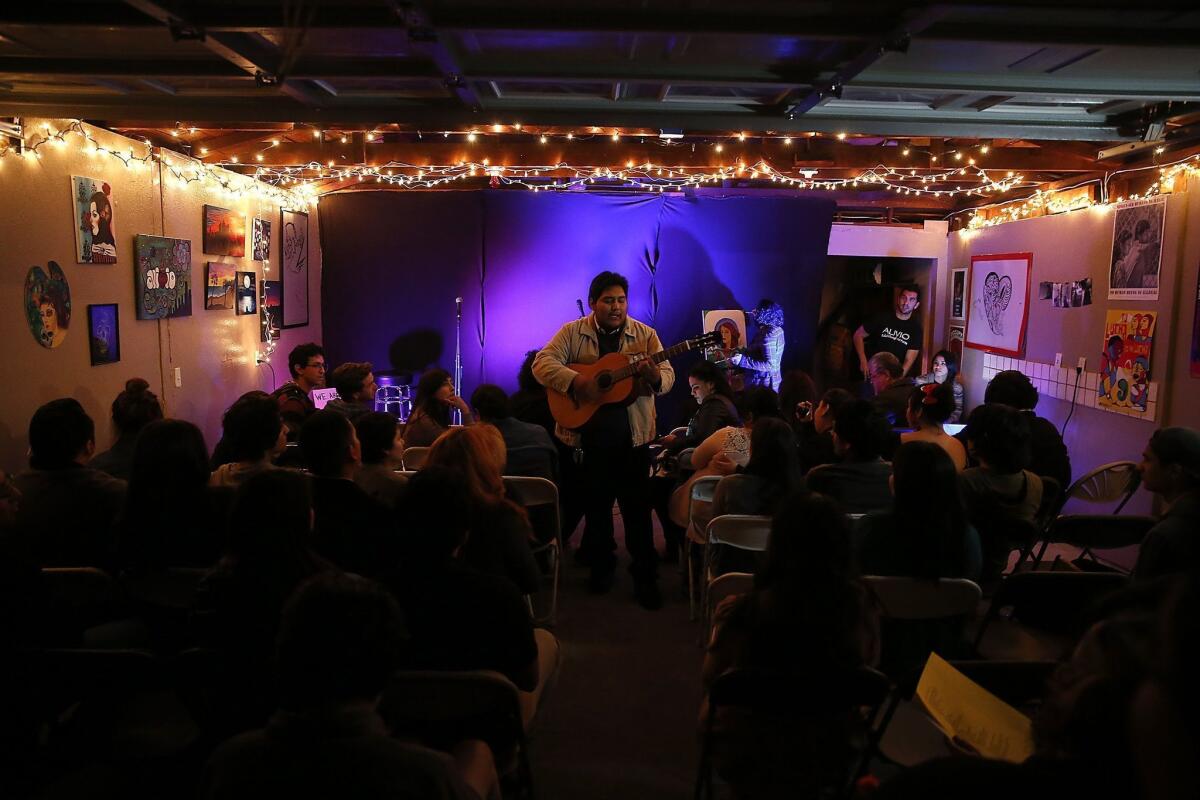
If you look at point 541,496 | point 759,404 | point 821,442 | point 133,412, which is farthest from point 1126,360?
point 133,412

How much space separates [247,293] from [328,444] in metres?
4.53

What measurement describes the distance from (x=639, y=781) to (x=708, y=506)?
1.54 metres

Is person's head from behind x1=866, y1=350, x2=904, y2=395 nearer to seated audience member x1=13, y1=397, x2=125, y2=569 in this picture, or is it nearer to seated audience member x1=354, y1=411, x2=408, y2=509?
seated audience member x1=354, y1=411, x2=408, y2=509

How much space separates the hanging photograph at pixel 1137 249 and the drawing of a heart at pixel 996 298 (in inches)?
66.3

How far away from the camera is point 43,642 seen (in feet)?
7.11

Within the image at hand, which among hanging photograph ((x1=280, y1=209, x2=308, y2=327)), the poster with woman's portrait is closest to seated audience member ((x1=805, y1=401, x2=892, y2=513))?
the poster with woman's portrait

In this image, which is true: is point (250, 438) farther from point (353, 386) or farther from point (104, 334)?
point (104, 334)

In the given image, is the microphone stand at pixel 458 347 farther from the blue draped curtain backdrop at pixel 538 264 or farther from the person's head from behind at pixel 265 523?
the person's head from behind at pixel 265 523

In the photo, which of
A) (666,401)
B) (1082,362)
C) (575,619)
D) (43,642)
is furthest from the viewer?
(666,401)

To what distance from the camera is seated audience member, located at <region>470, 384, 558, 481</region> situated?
436cm

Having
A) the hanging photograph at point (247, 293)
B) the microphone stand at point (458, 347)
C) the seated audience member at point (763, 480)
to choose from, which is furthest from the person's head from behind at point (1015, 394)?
the hanging photograph at point (247, 293)

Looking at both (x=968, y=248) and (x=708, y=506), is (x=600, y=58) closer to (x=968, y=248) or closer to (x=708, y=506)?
(x=708, y=506)

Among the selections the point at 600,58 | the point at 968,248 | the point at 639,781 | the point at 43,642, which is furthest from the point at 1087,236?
the point at 43,642

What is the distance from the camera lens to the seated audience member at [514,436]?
14.3 ft
